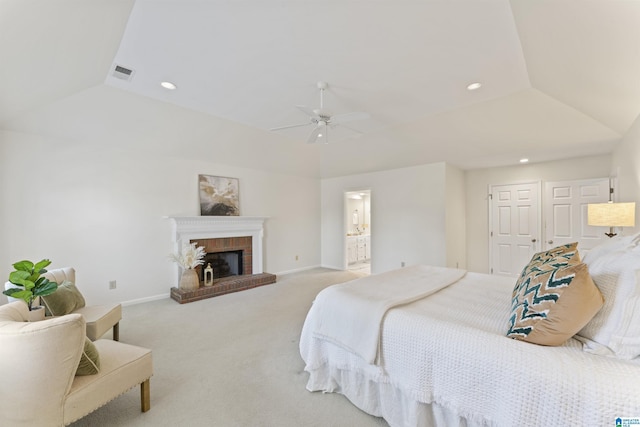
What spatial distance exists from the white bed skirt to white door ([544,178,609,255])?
15.6ft

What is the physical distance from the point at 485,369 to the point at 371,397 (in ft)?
2.80

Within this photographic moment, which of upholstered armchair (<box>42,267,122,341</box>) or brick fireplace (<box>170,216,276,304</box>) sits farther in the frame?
brick fireplace (<box>170,216,276,304</box>)

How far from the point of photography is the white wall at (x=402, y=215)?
16.9ft

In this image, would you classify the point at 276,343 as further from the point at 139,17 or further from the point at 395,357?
the point at 139,17

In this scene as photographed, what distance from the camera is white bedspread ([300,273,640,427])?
107cm

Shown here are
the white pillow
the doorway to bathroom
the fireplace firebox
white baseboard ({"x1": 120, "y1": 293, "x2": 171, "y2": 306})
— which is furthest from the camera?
the doorway to bathroom

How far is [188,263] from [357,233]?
477cm

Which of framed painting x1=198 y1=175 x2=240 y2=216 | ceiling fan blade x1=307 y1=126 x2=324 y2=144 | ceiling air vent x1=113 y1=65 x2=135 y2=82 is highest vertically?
ceiling air vent x1=113 y1=65 x2=135 y2=82

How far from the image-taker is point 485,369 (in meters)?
1.29

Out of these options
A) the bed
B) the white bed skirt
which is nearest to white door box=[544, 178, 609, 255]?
the bed

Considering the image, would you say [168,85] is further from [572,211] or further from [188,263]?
[572,211]

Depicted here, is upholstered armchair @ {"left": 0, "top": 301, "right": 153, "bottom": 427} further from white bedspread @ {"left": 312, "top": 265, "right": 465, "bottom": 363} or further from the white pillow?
the white pillow

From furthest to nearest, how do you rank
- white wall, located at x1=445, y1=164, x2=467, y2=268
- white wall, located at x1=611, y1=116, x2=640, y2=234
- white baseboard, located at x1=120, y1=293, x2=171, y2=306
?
white wall, located at x1=445, y1=164, x2=467, y2=268 < white baseboard, located at x1=120, y1=293, x2=171, y2=306 < white wall, located at x1=611, y1=116, x2=640, y2=234

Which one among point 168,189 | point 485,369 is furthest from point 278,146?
point 485,369
